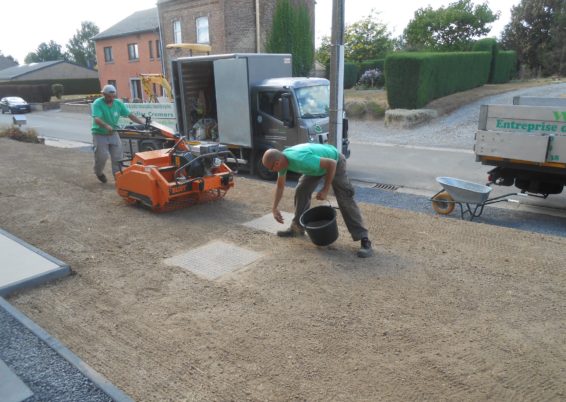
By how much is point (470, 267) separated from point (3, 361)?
4682 millimetres

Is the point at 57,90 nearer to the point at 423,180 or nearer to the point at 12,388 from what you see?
the point at 423,180

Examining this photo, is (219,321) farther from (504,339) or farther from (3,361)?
(504,339)

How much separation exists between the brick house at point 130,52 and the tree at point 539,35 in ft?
92.2

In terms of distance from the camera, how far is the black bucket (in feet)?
18.3

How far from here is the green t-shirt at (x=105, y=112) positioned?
28.3 feet

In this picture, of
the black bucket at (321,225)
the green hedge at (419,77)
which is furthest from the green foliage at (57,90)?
the black bucket at (321,225)

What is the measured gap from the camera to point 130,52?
37.8 metres

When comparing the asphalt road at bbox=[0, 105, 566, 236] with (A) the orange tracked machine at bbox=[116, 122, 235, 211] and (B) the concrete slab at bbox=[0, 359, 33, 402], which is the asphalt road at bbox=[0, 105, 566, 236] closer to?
(A) the orange tracked machine at bbox=[116, 122, 235, 211]

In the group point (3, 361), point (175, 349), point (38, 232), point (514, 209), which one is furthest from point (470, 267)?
point (38, 232)

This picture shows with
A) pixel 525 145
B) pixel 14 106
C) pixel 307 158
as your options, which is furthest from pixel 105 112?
pixel 14 106

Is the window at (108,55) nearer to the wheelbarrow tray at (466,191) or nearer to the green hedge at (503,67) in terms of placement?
the green hedge at (503,67)

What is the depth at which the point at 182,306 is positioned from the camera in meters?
4.49

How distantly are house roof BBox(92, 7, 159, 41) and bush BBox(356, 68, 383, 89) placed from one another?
16.1m

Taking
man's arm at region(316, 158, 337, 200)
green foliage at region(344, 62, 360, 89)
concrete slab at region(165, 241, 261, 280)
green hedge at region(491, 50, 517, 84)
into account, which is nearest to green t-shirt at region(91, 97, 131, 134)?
concrete slab at region(165, 241, 261, 280)
